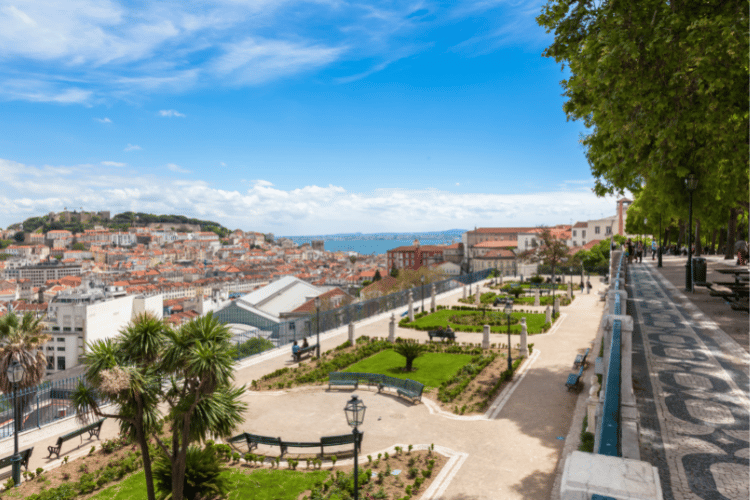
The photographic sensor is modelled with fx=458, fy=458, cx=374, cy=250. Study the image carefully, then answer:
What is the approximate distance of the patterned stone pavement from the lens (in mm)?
5301

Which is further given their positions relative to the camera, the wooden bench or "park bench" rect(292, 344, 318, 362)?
"park bench" rect(292, 344, 318, 362)

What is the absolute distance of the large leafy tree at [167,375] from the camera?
28.2 feet

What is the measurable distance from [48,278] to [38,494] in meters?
201

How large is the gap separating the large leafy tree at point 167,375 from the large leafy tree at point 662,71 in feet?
32.2

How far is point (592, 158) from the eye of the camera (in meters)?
14.6

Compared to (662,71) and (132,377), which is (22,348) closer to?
(132,377)

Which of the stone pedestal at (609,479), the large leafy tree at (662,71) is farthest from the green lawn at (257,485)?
the large leafy tree at (662,71)

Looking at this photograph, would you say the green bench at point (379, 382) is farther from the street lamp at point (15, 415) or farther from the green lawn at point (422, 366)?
the street lamp at point (15, 415)

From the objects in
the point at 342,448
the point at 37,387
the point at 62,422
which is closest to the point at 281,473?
the point at 342,448

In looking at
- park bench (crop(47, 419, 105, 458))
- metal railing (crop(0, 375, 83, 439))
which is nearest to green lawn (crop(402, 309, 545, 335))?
park bench (crop(47, 419, 105, 458))

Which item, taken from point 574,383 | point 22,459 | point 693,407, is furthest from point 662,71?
point 22,459

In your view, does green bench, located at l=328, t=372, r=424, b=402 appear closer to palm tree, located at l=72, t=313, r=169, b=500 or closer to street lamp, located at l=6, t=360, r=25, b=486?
palm tree, located at l=72, t=313, r=169, b=500

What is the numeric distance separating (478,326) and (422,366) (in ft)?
30.4

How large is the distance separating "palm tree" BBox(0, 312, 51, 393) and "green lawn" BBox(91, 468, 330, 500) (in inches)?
225
